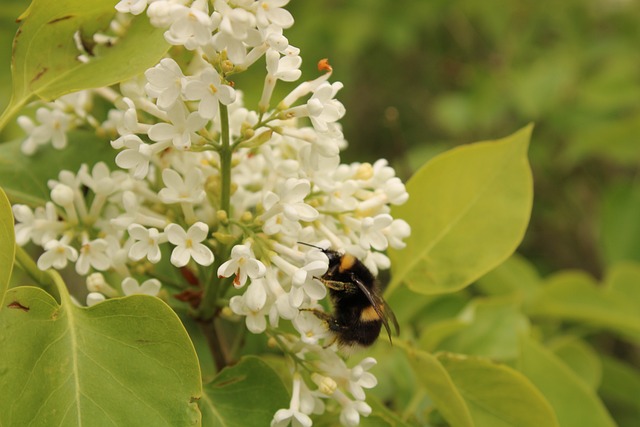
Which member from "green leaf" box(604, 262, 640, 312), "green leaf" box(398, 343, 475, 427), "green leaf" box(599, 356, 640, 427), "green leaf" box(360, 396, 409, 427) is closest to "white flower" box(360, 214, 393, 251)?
"green leaf" box(398, 343, 475, 427)

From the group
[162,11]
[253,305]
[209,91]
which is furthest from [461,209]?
[162,11]

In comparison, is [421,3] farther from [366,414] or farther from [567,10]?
[366,414]

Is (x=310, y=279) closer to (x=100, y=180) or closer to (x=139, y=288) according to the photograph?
(x=139, y=288)

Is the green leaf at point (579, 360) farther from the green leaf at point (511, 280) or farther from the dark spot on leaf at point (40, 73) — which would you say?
the dark spot on leaf at point (40, 73)

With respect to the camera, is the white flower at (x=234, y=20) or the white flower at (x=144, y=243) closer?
the white flower at (x=234, y=20)

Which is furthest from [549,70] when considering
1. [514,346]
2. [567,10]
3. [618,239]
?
[514,346]

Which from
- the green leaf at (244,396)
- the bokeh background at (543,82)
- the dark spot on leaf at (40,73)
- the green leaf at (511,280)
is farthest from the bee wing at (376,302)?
the bokeh background at (543,82)
